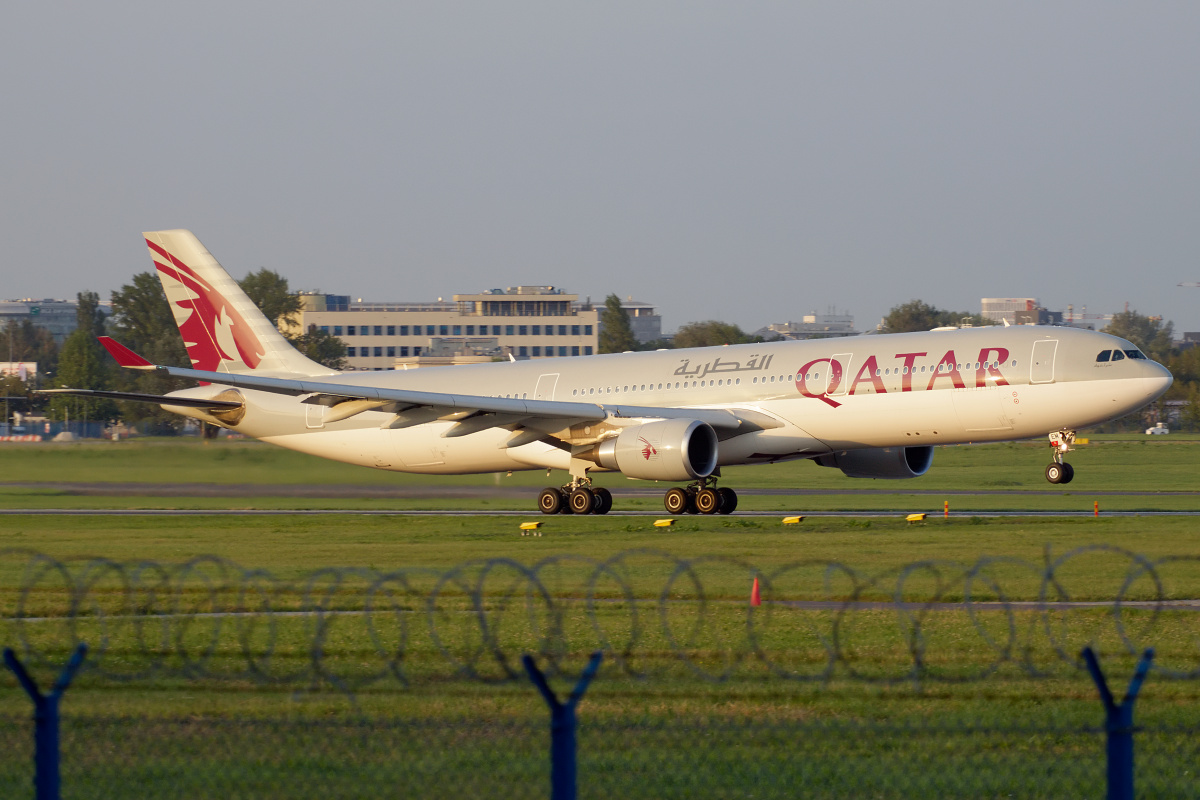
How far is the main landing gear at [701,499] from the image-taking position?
33906 mm

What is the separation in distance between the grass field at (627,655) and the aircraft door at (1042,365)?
336 centimetres

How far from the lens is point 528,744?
29.6 ft

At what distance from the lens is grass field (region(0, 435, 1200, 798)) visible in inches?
348

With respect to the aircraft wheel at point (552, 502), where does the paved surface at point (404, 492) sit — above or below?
below

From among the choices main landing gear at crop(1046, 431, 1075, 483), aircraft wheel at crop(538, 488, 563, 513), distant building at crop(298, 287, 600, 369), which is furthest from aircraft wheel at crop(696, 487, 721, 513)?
distant building at crop(298, 287, 600, 369)

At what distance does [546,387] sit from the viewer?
38188 millimetres

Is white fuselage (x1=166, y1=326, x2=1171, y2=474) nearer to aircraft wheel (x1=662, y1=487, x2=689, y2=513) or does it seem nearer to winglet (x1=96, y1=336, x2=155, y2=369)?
aircraft wheel (x1=662, y1=487, x2=689, y2=513)

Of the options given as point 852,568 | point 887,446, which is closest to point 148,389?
point 887,446

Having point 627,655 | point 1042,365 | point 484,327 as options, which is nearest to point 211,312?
point 1042,365

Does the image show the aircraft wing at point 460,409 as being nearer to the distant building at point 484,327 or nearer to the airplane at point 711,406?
the airplane at point 711,406

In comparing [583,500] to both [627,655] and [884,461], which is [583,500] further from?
[627,655]

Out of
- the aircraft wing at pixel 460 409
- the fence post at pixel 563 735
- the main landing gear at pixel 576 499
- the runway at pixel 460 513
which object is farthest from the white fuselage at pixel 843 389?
the fence post at pixel 563 735

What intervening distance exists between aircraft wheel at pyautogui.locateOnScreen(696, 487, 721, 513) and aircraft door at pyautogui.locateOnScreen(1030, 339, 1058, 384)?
810 centimetres

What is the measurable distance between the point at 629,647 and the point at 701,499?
23.1 m
